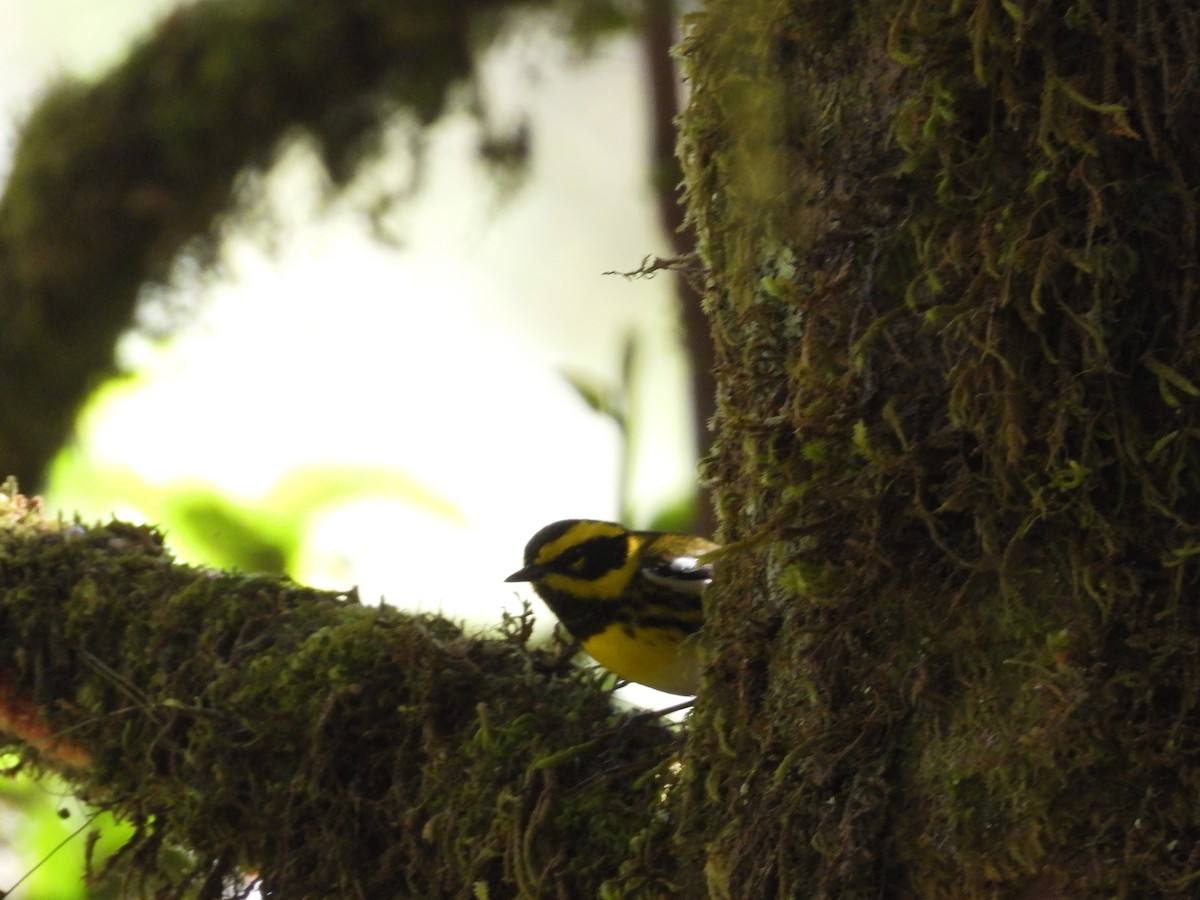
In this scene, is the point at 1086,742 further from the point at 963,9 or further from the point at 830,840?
the point at 963,9

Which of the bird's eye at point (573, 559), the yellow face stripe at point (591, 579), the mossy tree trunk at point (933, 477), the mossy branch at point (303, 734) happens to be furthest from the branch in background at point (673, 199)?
the mossy tree trunk at point (933, 477)

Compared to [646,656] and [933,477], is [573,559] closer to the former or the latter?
[646,656]

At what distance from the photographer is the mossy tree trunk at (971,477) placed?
1.40 meters

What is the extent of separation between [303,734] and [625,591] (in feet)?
3.50

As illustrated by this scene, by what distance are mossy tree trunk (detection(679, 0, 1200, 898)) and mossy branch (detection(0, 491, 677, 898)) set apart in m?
0.30

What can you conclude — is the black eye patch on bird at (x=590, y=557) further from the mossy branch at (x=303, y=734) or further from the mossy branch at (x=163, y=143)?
the mossy branch at (x=163, y=143)

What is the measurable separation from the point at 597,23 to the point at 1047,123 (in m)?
4.20

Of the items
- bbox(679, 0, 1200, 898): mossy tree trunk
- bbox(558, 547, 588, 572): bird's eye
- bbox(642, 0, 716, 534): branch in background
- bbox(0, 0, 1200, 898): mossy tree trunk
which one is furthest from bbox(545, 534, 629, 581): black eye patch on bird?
bbox(679, 0, 1200, 898): mossy tree trunk

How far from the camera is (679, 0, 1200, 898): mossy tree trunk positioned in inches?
54.9

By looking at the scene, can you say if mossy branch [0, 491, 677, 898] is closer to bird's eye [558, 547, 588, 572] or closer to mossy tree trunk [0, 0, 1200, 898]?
mossy tree trunk [0, 0, 1200, 898]

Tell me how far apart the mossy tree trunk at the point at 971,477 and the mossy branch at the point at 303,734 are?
0.97ft

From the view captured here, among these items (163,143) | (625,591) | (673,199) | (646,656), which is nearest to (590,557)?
(625,591)

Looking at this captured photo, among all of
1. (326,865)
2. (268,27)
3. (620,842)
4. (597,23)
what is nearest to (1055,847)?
(620,842)

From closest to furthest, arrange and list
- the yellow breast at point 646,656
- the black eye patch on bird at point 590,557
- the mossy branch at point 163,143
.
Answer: the yellow breast at point 646,656 → the black eye patch on bird at point 590,557 → the mossy branch at point 163,143
